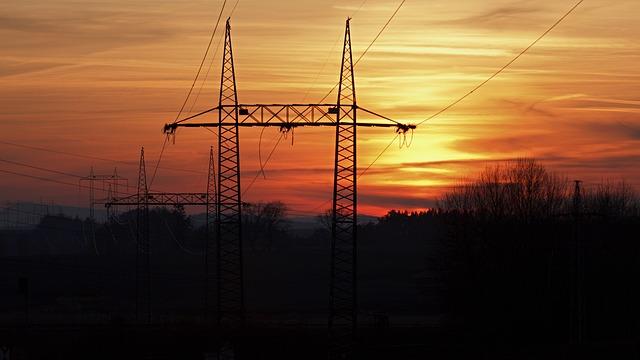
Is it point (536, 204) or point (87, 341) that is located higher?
point (536, 204)

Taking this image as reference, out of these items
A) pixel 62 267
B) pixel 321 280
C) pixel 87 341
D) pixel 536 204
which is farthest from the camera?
pixel 62 267

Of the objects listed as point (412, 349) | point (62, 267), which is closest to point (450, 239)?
point (412, 349)

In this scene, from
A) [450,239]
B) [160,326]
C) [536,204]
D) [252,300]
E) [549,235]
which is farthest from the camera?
[252,300]

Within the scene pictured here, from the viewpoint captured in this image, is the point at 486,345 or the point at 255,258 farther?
the point at 255,258

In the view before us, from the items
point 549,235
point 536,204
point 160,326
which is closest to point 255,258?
point 536,204

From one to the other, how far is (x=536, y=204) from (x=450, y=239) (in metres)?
12.9

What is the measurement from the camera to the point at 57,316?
78.2m

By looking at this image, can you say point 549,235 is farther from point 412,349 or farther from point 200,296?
→ point 200,296

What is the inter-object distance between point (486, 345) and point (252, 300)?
45.9 meters

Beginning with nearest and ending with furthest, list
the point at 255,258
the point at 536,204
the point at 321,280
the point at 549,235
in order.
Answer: the point at 549,235, the point at 536,204, the point at 321,280, the point at 255,258

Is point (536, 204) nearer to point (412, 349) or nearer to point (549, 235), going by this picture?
point (549, 235)

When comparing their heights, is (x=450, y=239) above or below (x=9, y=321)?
above

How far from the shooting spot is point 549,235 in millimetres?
75500

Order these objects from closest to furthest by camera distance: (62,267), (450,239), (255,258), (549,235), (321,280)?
(549,235) < (450,239) < (321,280) < (62,267) < (255,258)
